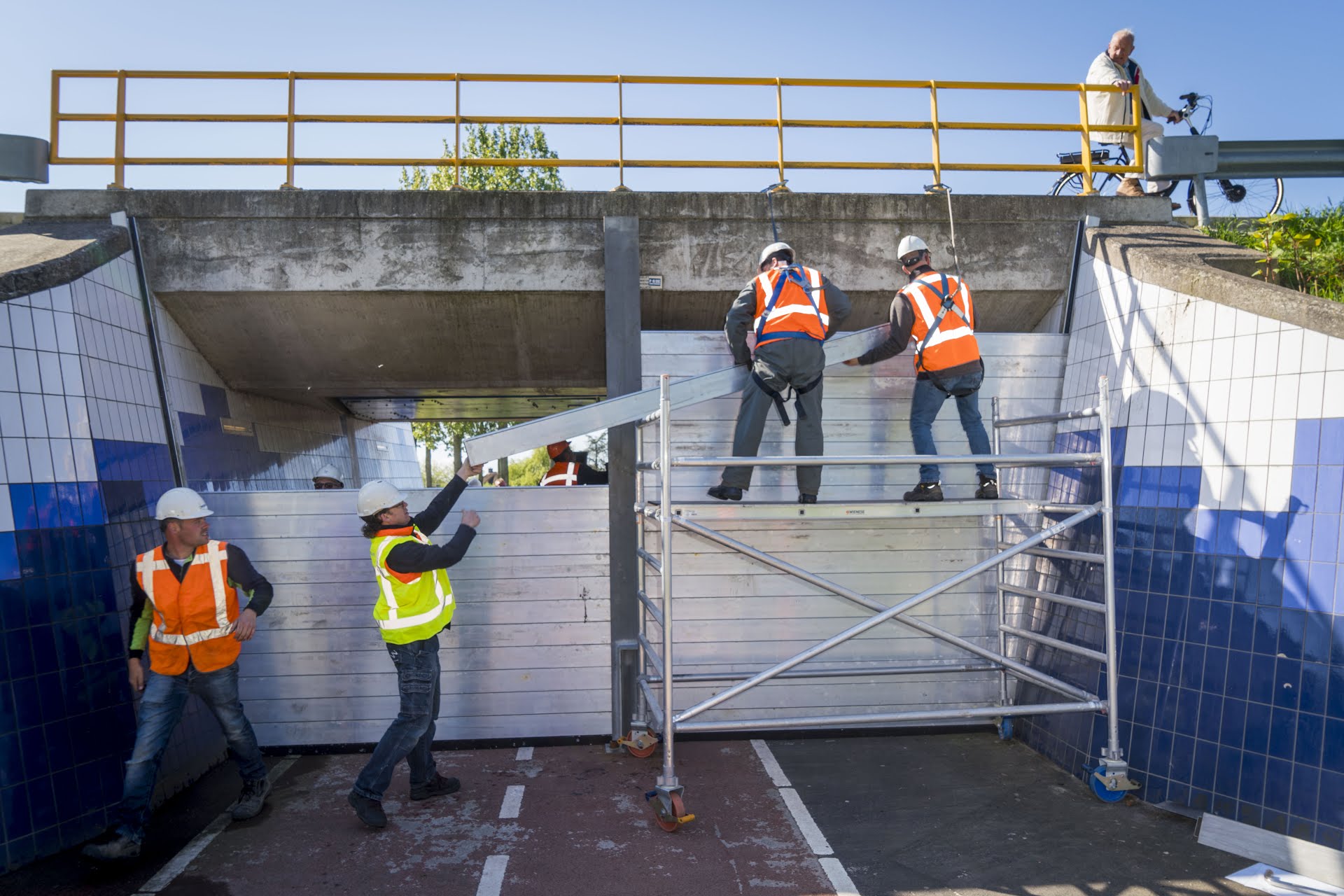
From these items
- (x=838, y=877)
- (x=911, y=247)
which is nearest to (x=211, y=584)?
(x=838, y=877)

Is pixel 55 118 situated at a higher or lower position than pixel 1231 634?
higher

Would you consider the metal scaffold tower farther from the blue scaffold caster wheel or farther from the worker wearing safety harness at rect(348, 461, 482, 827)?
the worker wearing safety harness at rect(348, 461, 482, 827)

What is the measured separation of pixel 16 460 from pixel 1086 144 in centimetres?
832

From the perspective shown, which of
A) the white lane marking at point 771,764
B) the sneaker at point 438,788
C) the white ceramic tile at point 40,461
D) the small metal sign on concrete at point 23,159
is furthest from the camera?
the small metal sign on concrete at point 23,159

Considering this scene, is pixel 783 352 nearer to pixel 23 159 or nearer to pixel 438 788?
pixel 438 788

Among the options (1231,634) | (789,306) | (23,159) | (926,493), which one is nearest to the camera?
(1231,634)

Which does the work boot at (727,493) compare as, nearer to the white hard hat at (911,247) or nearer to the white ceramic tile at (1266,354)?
the white hard hat at (911,247)

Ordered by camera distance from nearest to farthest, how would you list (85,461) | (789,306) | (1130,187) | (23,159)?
(85,461), (789,306), (23,159), (1130,187)

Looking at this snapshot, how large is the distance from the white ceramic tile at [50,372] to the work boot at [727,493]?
4.06 metres

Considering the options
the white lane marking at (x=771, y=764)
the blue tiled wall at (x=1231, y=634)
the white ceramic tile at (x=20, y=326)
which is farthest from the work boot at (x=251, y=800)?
the blue tiled wall at (x=1231, y=634)

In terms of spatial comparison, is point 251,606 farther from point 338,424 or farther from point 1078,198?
point 338,424

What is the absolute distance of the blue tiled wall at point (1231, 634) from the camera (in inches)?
176

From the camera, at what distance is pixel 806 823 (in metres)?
5.32

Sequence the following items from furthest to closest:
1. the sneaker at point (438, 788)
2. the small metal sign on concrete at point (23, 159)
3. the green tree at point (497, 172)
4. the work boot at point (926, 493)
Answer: the green tree at point (497, 172)
the small metal sign on concrete at point (23, 159)
the work boot at point (926, 493)
the sneaker at point (438, 788)
